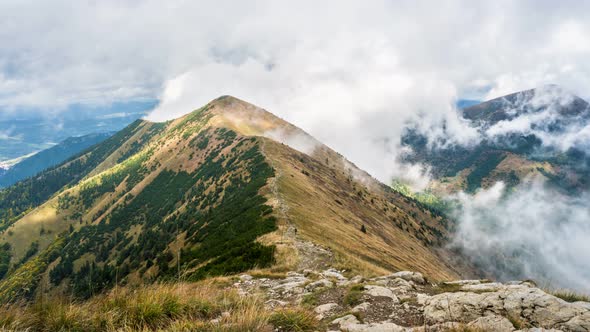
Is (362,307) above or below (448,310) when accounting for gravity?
below

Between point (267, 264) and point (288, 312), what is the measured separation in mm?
23191

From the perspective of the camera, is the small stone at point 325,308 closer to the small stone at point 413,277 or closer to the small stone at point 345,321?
the small stone at point 345,321

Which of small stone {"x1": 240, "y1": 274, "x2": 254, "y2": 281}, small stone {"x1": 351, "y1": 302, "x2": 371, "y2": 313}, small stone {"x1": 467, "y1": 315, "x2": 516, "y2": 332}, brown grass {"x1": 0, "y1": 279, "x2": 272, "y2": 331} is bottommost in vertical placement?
small stone {"x1": 240, "y1": 274, "x2": 254, "y2": 281}

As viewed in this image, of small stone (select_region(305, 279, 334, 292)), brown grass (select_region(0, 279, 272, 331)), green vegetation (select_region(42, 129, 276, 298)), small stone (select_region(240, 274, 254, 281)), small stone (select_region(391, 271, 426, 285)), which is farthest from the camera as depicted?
green vegetation (select_region(42, 129, 276, 298))

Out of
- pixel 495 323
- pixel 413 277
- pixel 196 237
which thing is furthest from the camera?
pixel 196 237

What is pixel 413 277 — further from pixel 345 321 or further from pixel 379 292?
pixel 345 321

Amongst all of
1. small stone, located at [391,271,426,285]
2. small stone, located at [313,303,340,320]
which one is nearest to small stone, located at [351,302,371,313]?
→ small stone, located at [313,303,340,320]

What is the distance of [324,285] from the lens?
1750 cm

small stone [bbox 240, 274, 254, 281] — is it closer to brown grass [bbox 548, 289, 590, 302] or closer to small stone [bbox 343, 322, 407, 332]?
small stone [bbox 343, 322, 407, 332]

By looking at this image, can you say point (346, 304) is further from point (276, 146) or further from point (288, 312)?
point (276, 146)

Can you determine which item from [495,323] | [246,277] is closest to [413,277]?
[495,323]

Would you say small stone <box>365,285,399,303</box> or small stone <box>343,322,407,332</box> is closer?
small stone <box>343,322,407,332</box>

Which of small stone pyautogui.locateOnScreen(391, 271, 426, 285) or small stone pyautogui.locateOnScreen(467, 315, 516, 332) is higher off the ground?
small stone pyautogui.locateOnScreen(467, 315, 516, 332)

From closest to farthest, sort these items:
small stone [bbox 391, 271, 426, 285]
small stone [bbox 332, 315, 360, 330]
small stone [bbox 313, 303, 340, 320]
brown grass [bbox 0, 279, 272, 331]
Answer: brown grass [bbox 0, 279, 272, 331] < small stone [bbox 332, 315, 360, 330] < small stone [bbox 313, 303, 340, 320] < small stone [bbox 391, 271, 426, 285]
